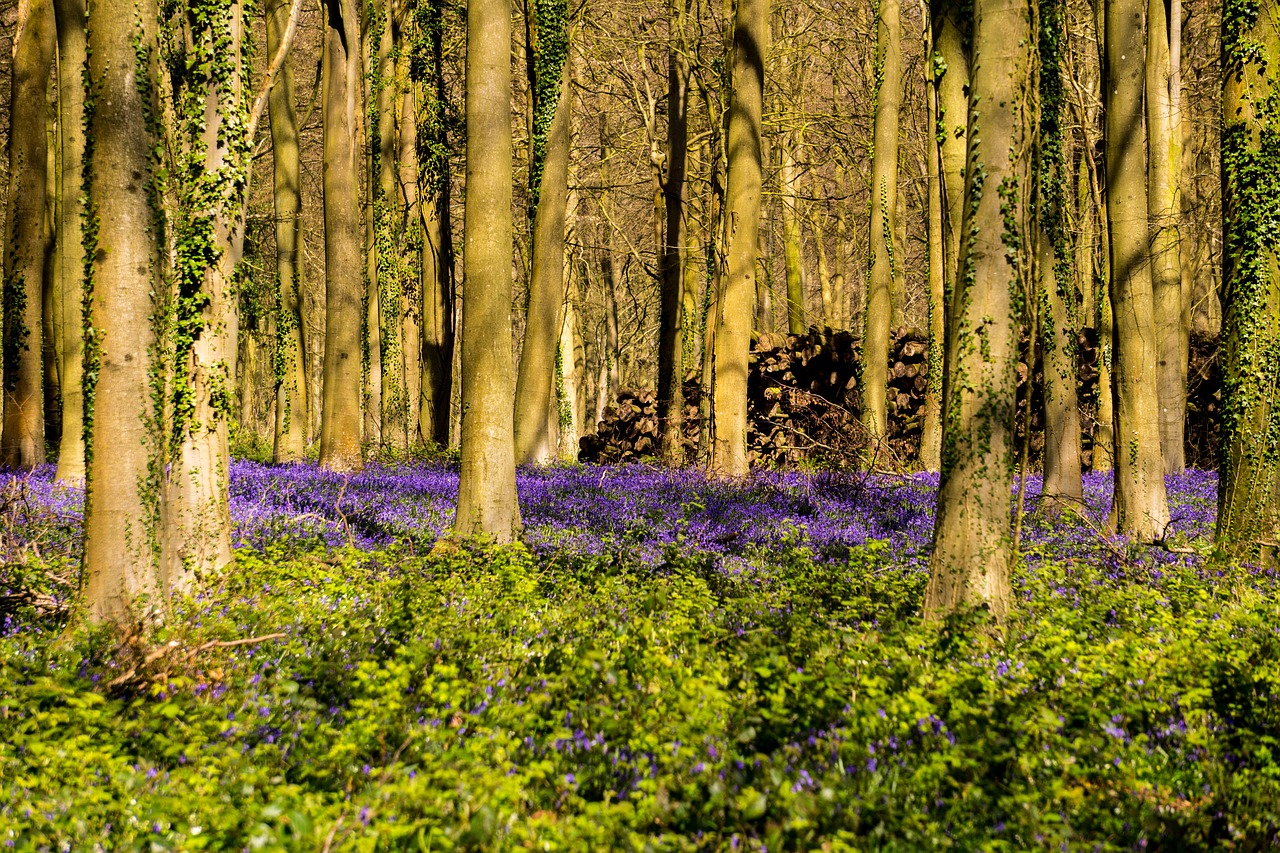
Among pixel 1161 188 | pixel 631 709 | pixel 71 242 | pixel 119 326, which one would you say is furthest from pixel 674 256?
pixel 631 709

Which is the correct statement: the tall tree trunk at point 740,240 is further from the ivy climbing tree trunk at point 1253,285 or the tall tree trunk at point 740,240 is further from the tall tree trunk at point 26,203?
the tall tree trunk at point 26,203

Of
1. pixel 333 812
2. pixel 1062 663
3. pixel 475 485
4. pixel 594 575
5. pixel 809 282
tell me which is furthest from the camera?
pixel 809 282

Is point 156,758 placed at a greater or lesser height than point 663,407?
lesser

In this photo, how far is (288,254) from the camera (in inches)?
704

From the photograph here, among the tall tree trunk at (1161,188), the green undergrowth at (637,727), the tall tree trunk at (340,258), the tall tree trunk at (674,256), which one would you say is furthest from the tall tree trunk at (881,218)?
the green undergrowth at (637,727)

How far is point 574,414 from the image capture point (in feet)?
85.4

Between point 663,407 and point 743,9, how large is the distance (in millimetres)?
7757

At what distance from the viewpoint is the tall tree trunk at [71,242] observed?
9.78m

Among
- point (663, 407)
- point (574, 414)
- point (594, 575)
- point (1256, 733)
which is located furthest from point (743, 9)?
point (574, 414)

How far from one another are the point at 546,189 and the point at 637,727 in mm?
11363

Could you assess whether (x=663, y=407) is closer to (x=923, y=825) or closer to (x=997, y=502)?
(x=997, y=502)

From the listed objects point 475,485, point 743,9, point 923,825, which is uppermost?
point 743,9

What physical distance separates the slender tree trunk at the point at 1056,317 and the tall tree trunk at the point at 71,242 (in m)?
10.9

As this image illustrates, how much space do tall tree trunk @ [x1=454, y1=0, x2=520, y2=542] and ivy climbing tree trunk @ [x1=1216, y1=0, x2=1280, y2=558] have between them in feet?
20.9
